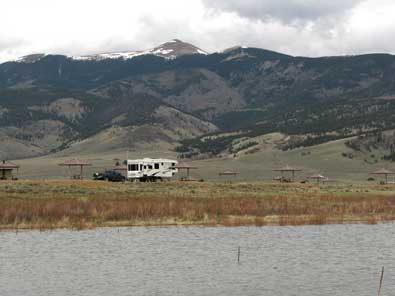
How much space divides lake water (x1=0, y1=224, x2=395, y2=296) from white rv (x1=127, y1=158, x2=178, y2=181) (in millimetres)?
60100

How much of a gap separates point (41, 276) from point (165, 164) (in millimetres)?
81407

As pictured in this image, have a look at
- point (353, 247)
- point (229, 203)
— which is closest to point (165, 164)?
point (229, 203)

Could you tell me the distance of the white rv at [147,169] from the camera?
376 feet

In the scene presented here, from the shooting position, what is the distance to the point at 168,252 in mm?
42906

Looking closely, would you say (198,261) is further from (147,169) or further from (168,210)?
(147,169)

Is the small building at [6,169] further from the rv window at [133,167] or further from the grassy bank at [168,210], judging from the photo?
the grassy bank at [168,210]

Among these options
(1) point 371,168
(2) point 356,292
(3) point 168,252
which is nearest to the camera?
(2) point 356,292

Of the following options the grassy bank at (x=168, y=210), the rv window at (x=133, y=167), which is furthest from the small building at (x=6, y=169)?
the grassy bank at (x=168, y=210)

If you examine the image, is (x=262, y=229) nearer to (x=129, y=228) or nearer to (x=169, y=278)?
(x=129, y=228)

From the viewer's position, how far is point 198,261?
39.7 meters

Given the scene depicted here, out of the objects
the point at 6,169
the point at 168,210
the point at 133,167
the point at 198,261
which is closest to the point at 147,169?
the point at 133,167

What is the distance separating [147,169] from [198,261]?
7591 cm

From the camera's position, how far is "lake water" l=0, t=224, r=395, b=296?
3250cm

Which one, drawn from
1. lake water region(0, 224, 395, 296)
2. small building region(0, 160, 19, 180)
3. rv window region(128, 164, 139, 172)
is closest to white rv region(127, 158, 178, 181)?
rv window region(128, 164, 139, 172)
